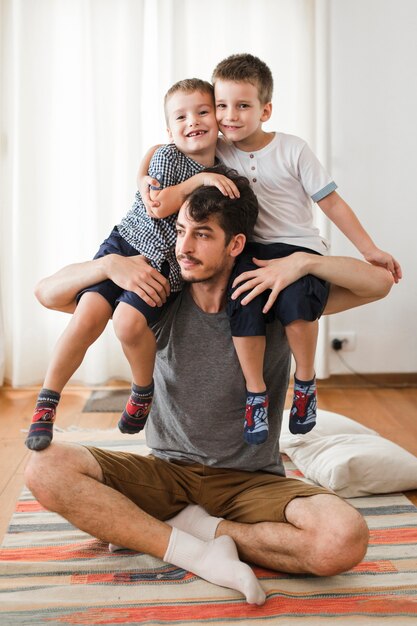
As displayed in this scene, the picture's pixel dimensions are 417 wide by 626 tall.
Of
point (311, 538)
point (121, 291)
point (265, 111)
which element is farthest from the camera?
point (265, 111)

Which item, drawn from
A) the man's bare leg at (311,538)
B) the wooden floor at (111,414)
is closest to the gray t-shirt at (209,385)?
the man's bare leg at (311,538)

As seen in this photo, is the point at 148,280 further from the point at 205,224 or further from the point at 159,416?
the point at 159,416

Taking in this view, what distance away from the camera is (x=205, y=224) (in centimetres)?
215

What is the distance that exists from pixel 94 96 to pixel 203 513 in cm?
279

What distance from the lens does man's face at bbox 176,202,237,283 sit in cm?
213


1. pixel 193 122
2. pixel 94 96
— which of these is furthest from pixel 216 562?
pixel 94 96

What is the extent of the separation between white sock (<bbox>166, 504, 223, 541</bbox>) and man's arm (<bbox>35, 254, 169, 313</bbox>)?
0.60 meters

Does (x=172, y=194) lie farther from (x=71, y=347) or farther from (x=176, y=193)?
(x=71, y=347)

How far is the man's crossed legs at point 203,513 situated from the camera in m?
2.05

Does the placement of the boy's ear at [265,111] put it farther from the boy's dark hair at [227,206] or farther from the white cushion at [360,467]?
the white cushion at [360,467]

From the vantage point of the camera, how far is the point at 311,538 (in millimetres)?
2055

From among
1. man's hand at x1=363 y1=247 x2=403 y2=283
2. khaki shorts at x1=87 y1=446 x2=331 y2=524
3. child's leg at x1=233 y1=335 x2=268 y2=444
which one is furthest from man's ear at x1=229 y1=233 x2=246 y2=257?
khaki shorts at x1=87 y1=446 x2=331 y2=524

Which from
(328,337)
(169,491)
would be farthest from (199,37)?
(169,491)

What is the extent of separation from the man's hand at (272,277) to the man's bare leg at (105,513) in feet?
2.05
